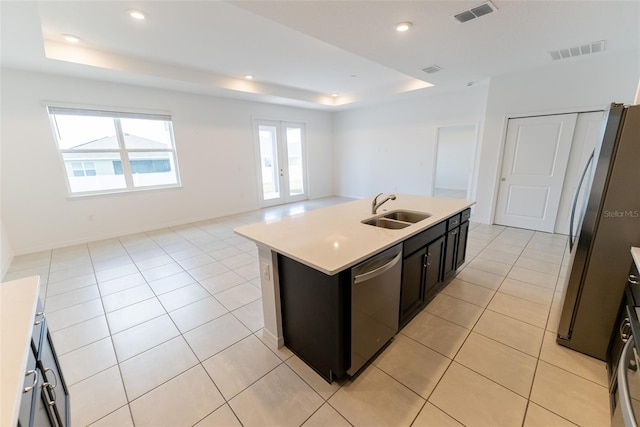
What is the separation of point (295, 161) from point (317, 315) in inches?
242

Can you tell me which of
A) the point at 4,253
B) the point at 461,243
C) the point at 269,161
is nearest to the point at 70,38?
the point at 4,253

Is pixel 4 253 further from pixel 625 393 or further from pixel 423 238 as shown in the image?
pixel 625 393

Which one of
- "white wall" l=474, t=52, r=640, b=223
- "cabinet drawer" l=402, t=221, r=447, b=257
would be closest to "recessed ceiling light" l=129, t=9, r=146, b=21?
"cabinet drawer" l=402, t=221, r=447, b=257

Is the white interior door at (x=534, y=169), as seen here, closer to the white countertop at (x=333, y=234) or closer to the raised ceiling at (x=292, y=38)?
the raised ceiling at (x=292, y=38)

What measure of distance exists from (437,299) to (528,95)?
3.89 metres

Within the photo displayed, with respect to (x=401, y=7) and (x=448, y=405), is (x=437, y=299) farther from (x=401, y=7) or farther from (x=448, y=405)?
(x=401, y=7)

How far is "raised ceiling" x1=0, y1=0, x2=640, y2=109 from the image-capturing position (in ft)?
7.63

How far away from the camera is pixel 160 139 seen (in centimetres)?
493

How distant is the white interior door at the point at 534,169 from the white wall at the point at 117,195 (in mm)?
4942

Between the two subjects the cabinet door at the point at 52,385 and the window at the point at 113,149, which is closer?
the cabinet door at the point at 52,385

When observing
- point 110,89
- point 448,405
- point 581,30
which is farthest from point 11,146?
point 581,30

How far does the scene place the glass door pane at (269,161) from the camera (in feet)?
21.3

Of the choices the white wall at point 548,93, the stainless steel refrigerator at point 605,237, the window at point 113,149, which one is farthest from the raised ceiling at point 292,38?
the stainless steel refrigerator at point 605,237

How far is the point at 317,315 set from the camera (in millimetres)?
1572
